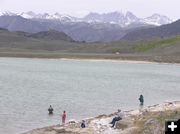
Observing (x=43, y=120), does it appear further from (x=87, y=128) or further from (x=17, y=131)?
(x=87, y=128)

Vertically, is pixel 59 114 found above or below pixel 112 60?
below

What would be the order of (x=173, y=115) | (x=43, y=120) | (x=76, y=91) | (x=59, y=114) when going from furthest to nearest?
(x=76, y=91) < (x=59, y=114) < (x=43, y=120) < (x=173, y=115)

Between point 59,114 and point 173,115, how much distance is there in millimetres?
16636

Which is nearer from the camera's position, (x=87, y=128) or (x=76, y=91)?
(x=87, y=128)

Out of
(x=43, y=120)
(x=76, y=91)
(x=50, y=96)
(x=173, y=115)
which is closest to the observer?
(x=173, y=115)

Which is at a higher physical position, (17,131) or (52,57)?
(52,57)

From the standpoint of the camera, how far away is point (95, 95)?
56.4 meters

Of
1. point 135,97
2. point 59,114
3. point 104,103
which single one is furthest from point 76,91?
point 59,114

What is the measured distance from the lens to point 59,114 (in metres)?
40.5

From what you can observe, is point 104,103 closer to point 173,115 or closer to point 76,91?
point 76,91

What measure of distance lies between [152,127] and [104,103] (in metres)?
24.7

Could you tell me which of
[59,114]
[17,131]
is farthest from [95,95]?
[17,131]

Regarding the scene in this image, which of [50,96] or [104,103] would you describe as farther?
→ [50,96]

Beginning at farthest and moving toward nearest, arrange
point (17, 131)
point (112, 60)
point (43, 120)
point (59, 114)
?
point (112, 60)
point (59, 114)
point (43, 120)
point (17, 131)
